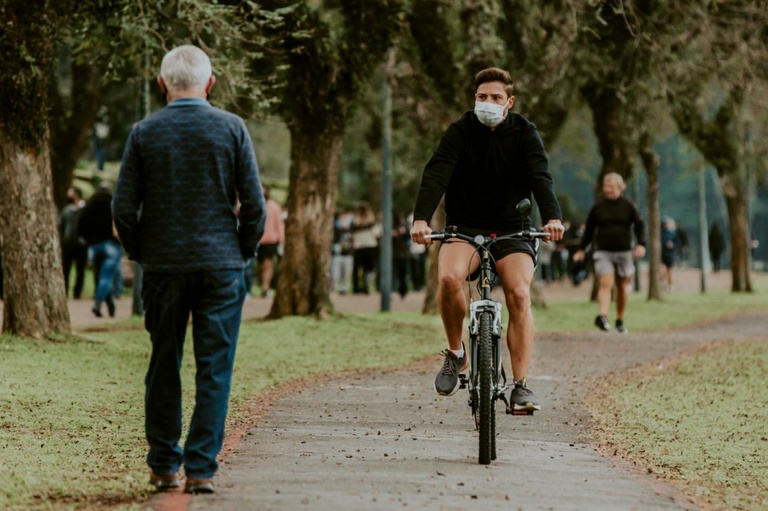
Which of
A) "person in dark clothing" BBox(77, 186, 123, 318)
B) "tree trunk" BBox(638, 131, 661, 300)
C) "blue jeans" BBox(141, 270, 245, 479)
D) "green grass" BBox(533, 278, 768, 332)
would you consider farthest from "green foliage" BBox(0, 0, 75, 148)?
"tree trunk" BBox(638, 131, 661, 300)

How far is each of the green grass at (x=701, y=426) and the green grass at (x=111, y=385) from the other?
13 centimetres

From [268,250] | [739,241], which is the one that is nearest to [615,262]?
[268,250]

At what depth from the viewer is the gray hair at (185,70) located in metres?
6.05

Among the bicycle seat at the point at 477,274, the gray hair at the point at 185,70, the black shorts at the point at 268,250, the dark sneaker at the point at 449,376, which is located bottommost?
the dark sneaker at the point at 449,376

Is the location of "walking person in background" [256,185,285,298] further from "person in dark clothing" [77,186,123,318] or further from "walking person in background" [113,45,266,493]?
"walking person in background" [113,45,266,493]

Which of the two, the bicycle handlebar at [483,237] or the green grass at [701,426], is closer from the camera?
the green grass at [701,426]

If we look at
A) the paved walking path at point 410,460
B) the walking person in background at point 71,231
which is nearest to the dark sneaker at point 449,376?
the paved walking path at point 410,460

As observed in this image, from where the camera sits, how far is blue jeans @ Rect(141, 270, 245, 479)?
6070 millimetres

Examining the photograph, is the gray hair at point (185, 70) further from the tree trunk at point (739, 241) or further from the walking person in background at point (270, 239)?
the tree trunk at point (739, 241)

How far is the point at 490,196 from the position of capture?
26.1ft

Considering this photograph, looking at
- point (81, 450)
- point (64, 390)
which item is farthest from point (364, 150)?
point (81, 450)

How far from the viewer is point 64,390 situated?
34.0 ft

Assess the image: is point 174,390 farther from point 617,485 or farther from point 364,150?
point 364,150

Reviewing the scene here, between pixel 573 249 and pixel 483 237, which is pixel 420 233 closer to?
pixel 483 237
